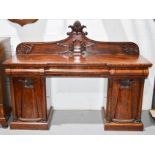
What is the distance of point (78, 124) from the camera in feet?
8.32

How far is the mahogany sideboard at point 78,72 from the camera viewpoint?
2.19 m

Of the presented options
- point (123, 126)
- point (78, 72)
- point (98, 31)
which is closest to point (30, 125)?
point (78, 72)

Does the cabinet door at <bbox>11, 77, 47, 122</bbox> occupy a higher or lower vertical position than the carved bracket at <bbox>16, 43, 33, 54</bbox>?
lower

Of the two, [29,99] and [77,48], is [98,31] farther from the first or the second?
[29,99]

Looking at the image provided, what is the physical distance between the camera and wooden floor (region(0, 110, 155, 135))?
93.3 inches

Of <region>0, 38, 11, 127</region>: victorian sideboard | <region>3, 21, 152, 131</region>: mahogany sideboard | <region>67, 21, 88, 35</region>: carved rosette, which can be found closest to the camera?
<region>3, 21, 152, 131</region>: mahogany sideboard

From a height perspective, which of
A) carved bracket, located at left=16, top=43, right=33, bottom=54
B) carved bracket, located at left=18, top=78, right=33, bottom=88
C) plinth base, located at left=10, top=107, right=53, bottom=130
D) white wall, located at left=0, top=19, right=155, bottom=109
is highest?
white wall, located at left=0, top=19, right=155, bottom=109

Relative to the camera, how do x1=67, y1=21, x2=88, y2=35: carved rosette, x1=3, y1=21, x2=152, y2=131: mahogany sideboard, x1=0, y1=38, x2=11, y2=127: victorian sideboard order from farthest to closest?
1. x1=67, y1=21, x2=88, y2=35: carved rosette
2. x1=0, y1=38, x2=11, y2=127: victorian sideboard
3. x1=3, y1=21, x2=152, y2=131: mahogany sideboard

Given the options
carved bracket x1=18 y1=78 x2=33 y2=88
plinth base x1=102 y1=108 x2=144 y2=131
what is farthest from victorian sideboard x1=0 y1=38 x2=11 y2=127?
plinth base x1=102 y1=108 x2=144 y2=131

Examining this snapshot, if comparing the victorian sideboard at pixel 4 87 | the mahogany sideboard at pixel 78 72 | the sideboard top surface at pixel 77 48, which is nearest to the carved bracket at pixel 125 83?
the mahogany sideboard at pixel 78 72

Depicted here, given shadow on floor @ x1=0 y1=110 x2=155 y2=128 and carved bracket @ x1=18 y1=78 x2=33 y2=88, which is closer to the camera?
carved bracket @ x1=18 y1=78 x2=33 y2=88

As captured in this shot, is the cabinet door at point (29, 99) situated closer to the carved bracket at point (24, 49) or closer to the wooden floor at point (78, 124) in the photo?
the wooden floor at point (78, 124)

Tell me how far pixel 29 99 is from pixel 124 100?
907 millimetres

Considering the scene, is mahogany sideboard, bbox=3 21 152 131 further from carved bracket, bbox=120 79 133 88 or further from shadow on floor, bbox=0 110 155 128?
shadow on floor, bbox=0 110 155 128
